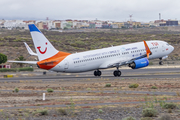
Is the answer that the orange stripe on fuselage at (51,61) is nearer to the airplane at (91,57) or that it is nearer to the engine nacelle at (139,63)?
the airplane at (91,57)

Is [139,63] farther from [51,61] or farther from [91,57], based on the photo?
[51,61]

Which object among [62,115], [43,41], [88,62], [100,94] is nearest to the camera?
[62,115]

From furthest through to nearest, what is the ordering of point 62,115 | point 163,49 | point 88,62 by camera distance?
point 163,49
point 88,62
point 62,115

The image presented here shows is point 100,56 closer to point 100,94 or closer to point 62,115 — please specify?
point 100,94

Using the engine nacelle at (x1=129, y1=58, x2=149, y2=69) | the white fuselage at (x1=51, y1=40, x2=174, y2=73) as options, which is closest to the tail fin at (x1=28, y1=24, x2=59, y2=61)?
the white fuselage at (x1=51, y1=40, x2=174, y2=73)

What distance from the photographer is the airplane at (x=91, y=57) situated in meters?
43.7

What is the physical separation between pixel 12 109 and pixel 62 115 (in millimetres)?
4178

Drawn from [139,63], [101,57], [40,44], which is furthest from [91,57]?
[40,44]

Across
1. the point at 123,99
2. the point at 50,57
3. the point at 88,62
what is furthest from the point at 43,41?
the point at 123,99

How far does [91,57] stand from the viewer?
47406 millimetres

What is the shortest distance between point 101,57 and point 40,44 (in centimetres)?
974

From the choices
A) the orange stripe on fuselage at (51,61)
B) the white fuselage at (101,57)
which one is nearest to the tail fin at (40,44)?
the orange stripe on fuselage at (51,61)

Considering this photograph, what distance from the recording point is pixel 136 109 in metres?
21.8

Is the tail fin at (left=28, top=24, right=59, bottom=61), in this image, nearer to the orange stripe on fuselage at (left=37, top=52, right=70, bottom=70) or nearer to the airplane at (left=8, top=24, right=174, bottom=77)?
the airplane at (left=8, top=24, right=174, bottom=77)
